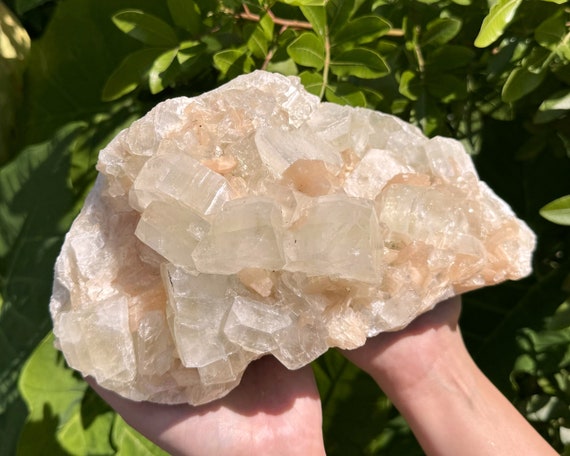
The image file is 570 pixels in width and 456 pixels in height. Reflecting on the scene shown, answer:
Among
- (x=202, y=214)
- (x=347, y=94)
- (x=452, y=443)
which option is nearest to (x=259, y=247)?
(x=202, y=214)

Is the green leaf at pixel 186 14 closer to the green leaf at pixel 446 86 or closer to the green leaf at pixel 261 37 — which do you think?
the green leaf at pixel 261 37

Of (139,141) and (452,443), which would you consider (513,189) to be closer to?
(452,443)

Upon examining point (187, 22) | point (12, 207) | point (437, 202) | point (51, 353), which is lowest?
point (51, 353)

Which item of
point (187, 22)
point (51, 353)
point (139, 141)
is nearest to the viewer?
point (139, 141)

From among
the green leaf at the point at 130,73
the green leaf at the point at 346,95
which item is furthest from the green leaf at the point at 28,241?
the green leaf at the point at 346,95

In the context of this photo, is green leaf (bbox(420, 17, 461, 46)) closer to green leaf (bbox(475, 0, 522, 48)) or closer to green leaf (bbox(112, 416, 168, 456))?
green leaf (bbox(475, 0, 522, 48))

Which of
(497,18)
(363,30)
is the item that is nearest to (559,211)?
(497,18)
